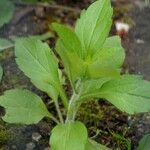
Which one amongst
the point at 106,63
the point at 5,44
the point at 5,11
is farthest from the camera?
the point at 5,11

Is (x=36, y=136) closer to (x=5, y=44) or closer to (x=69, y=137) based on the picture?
(x=69, y=137)

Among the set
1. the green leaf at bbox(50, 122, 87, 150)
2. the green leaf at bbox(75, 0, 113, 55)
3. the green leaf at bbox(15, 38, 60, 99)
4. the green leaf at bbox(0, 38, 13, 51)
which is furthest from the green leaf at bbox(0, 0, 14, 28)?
the green leaf at bbox(50, 122, 87, 150)

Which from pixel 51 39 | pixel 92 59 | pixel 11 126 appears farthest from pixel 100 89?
pixel 51 39

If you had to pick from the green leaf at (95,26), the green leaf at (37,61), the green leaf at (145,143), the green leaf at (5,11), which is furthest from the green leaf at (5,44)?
the green leaf at (145,143)

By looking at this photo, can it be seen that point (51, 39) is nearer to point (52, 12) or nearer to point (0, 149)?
point (52, 12)

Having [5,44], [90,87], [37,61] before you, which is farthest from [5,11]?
[90,87]
